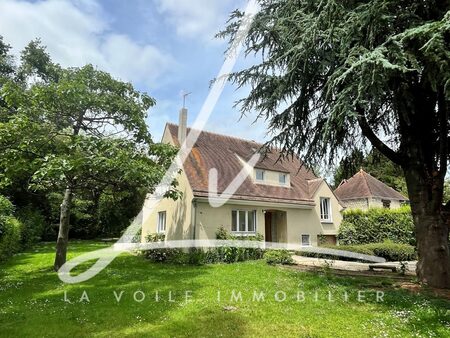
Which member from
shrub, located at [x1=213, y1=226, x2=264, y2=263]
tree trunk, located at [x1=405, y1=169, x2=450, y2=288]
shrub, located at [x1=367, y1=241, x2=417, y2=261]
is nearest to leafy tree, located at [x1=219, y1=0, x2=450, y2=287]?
tree trunk, located at [x1=405, y1=169, x2=450, y2=288]

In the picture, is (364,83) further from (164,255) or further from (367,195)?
(367,195)

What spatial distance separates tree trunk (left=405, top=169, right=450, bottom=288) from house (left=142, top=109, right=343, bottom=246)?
25.9 ft

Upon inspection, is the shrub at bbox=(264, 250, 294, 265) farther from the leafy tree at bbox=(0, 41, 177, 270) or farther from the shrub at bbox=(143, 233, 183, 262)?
the leafy tree at bbox=(0, 41, 177, 270)

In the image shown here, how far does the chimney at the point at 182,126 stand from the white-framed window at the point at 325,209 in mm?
11162

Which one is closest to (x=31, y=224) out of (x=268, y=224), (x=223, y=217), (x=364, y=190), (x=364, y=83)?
(x=223, y=217)

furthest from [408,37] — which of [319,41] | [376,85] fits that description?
[319,41]

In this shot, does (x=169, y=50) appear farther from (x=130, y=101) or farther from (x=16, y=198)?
(x=16, y=198)

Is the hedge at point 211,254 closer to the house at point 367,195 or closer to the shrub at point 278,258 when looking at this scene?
the shrub at point 278,258

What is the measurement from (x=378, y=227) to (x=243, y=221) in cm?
1136

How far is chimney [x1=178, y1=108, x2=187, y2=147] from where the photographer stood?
20.5m

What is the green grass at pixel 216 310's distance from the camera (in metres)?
6.16

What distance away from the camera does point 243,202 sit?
18.9 metres

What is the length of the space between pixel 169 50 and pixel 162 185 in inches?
213

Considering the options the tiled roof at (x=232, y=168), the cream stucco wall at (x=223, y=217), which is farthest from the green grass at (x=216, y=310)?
the tiled roof at (x=232, y=168)
